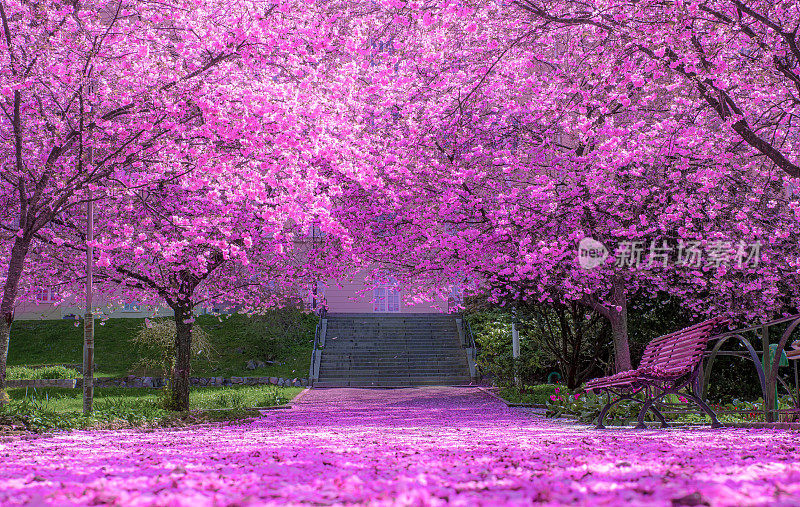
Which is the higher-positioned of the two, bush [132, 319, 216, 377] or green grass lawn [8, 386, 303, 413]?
bush [132, 319, 216, 377]

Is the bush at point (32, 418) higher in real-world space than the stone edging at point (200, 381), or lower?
higher

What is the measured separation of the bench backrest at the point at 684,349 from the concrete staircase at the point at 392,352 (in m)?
15.0

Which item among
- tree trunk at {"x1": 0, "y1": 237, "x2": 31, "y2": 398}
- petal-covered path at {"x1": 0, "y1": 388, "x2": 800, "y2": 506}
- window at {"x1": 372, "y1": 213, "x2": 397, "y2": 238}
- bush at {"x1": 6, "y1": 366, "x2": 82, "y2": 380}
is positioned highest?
window at {"x1": 372, "y1": 213, "x2": 397, "y2": 238}

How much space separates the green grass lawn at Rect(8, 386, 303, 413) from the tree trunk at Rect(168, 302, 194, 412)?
2.27 ft

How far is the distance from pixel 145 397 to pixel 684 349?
13.3m

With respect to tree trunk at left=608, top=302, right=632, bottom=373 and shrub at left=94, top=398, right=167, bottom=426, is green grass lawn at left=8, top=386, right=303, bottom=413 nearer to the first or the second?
shrub at left=94, top=398, right=167, bottom=426

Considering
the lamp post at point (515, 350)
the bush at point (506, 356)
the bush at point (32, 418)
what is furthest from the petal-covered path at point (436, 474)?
the bush at point (506, 356)

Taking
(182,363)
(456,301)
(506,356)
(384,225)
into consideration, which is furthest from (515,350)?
(182,363)

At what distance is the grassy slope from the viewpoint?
2264 centimetres

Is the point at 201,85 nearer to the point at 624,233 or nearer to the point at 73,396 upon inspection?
the point at 624,233

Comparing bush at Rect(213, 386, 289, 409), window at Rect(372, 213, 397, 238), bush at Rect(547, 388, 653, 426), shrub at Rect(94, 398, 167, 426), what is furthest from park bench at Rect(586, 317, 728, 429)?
bush at Rect(213, 386, 289, 409)

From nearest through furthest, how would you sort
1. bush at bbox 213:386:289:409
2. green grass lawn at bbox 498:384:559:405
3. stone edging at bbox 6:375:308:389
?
bush at bbox 213:386:289:409 < green grass lawn at bbox 498:384:559:405 < stone edging at bbox 6:375:308:389

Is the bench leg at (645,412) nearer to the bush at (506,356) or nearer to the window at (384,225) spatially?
the window at (384,225)

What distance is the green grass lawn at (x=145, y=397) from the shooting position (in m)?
13.6
